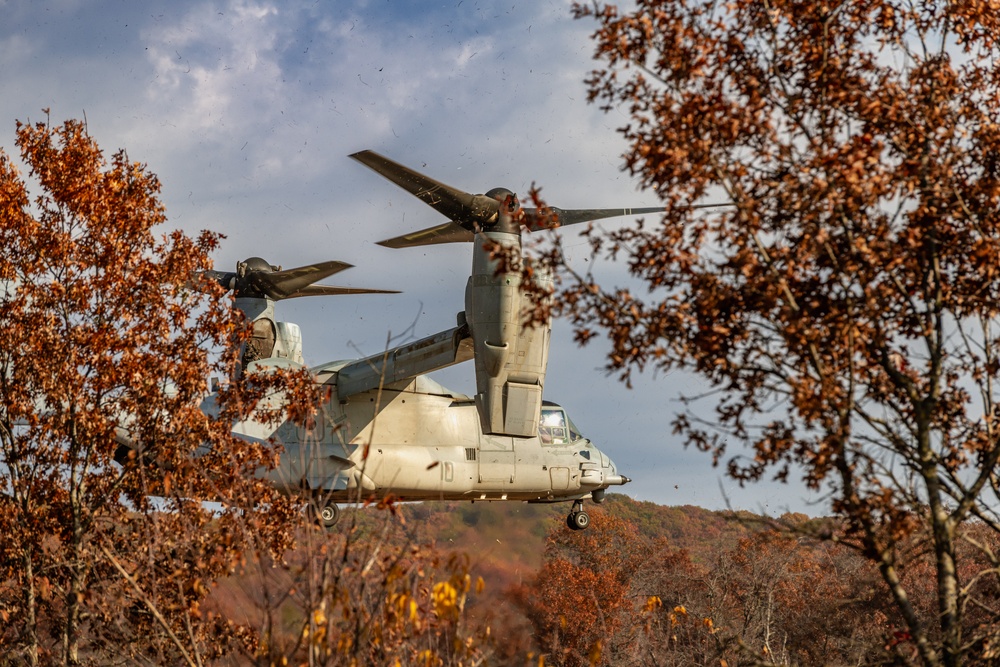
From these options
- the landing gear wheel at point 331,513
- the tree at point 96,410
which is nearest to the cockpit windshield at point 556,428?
the landing gear wheel at point 331,513

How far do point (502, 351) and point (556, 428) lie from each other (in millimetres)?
7177

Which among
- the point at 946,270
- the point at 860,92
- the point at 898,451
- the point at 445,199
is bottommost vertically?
the point at 898,451

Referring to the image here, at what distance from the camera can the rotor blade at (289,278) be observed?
28.3 meters

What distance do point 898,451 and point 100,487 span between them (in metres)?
9.14

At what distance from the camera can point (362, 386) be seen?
87.9ft

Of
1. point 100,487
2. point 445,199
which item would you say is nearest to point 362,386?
point 445,199

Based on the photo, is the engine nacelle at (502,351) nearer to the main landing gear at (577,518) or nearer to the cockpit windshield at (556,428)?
the cockpit windshield at (556,428)

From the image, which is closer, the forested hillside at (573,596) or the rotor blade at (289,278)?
the forested hillside at (573,596)

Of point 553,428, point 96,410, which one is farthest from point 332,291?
point 96,410

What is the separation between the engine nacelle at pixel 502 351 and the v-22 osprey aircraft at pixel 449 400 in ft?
0.09

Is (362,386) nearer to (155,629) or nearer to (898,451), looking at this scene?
(155,629)

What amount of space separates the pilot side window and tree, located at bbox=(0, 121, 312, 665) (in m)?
16.7

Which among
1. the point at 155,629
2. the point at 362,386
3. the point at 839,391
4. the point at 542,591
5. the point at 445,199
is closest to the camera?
the point at 839,391

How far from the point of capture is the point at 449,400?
2838 centimetres
